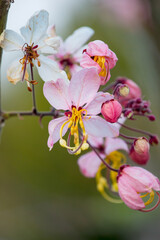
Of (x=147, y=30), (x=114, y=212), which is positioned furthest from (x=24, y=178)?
Result: (x=147, y=30)

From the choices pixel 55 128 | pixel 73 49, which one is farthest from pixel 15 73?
pixel 73 49

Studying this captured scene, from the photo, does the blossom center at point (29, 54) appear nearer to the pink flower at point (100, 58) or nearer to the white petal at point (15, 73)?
the white petal at point (15, 73)

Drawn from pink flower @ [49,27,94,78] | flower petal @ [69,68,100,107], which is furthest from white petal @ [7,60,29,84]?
pink flower @ [49,27,94,78]

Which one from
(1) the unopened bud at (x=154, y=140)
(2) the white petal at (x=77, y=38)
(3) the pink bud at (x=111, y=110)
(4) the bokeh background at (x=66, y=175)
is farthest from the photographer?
(4) the bokeh background at (x=66, y=175)

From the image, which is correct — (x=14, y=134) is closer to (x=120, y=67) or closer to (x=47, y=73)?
(x=120, y=67)

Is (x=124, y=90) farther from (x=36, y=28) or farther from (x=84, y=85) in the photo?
(x=36, y=28)

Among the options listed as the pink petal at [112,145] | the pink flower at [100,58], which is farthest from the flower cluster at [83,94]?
the pink petal at [112,145]
